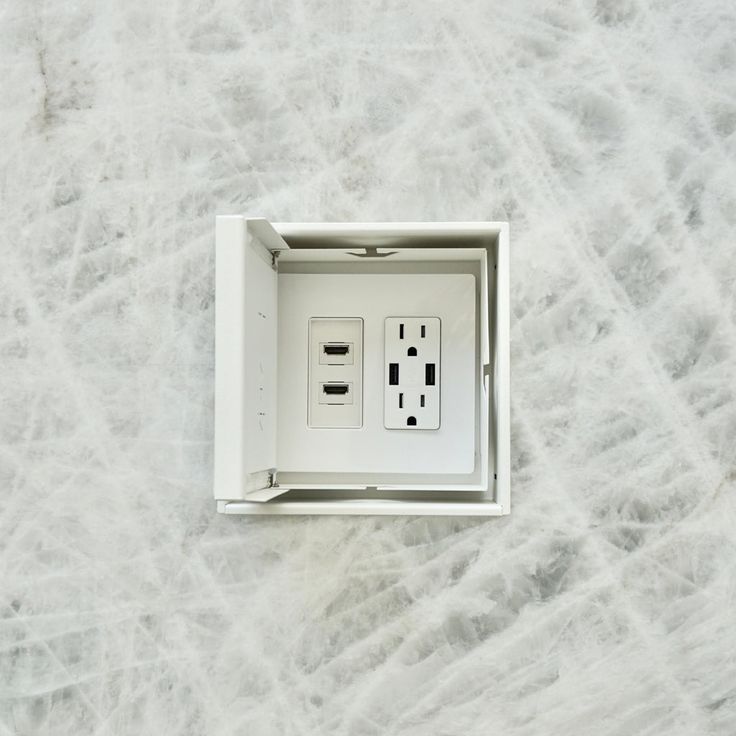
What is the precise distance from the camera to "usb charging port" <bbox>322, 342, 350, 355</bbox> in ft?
3.23

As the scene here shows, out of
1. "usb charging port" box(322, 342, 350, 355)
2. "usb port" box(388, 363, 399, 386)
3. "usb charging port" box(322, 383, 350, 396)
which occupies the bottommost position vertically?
"usb charging port" box(322, 383, 350, 396)

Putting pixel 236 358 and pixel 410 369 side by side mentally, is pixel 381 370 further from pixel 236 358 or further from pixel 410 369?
pixel 236 358

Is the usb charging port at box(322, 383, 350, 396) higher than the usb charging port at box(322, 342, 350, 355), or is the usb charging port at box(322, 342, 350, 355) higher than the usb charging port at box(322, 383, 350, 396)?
the usb charging port at box(322, 342, 350, 355)

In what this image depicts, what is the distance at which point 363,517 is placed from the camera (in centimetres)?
101

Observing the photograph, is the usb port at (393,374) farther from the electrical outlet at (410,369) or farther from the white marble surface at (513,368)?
the white marble surface at (513,368)

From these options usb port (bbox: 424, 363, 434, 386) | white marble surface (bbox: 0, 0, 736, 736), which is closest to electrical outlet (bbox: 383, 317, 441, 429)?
usb port (bbox: 424, 363, 434, 386)

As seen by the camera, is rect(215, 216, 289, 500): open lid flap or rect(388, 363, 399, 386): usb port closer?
rect(215, 216, 289, 500): open lid flap

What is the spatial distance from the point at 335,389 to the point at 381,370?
0.06 meters

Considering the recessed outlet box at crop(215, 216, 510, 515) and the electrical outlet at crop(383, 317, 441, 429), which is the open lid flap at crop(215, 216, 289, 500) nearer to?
the recessed outlet box at crop(215, 216, 510, 515)

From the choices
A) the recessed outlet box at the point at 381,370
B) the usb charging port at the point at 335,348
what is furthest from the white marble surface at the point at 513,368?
the usb charging port at the point at 335,348

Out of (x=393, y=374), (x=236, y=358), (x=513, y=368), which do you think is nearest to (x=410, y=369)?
(x=393, y=374)

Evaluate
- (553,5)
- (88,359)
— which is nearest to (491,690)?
(88,359)

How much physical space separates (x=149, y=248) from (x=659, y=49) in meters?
0.73

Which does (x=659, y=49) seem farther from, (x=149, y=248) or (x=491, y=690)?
(x=491, y=690)
